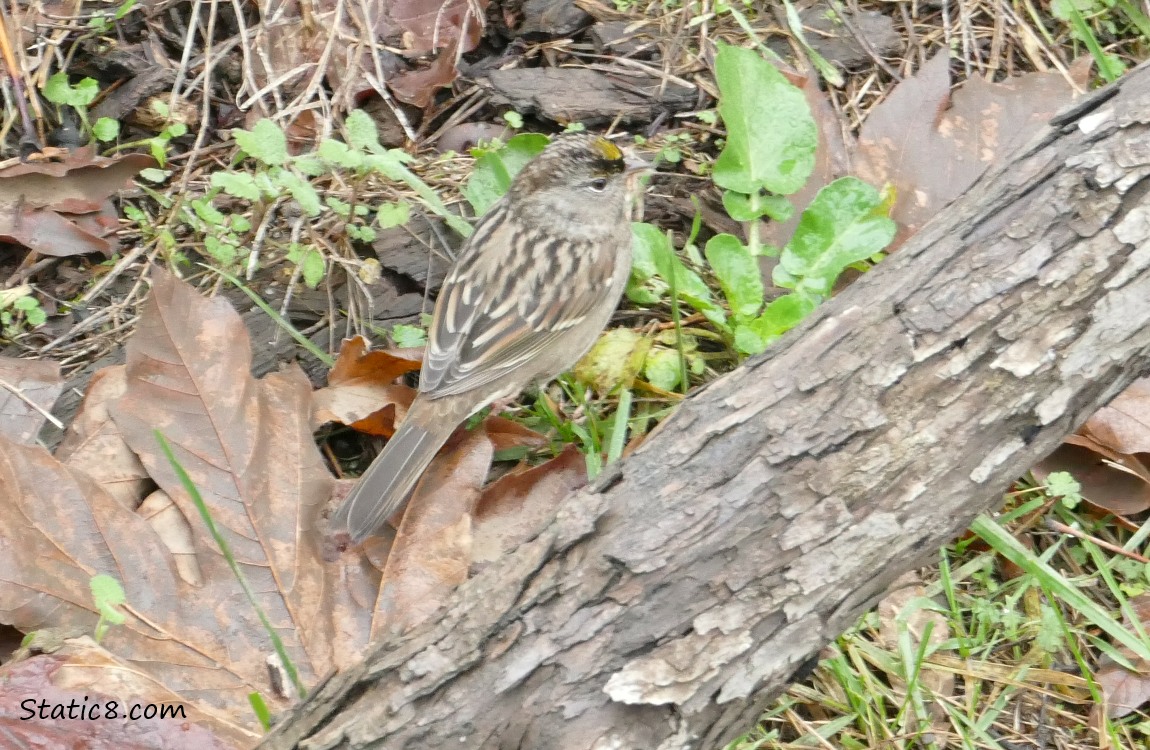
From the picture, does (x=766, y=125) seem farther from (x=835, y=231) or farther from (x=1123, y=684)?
(x=1123, y=684)

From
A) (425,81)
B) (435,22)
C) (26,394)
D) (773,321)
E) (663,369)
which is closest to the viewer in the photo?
(26,394)

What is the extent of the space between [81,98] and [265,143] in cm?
108

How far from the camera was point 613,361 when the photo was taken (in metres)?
3.91

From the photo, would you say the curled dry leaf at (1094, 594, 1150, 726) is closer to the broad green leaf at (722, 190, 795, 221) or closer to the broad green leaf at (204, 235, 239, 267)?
the broad green leaf at (722, 190, 795, 221)

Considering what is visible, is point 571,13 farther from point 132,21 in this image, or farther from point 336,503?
point 336,503

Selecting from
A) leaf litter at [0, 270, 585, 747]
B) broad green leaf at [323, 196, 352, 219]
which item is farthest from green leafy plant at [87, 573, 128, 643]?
broad green leaf at [323, 196, 352, 219]

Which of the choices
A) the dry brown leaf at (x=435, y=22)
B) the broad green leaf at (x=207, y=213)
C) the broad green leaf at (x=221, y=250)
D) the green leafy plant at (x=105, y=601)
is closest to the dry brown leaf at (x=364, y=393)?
the broad green leaf at (x=221, y=250)

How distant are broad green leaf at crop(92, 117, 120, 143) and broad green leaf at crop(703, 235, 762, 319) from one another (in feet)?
7.57

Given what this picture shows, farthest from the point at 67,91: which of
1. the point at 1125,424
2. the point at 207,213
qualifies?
the point at 1125,424

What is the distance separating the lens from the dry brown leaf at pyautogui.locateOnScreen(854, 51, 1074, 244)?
395 centimetres

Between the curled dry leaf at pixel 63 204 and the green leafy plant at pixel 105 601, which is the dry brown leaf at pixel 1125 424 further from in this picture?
the curled dry leaf at pixel 63 204

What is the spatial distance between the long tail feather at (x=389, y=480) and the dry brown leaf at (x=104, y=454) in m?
0.56

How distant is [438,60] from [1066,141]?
8.81ft

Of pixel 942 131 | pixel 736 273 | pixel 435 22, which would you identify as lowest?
pixel 736 273
